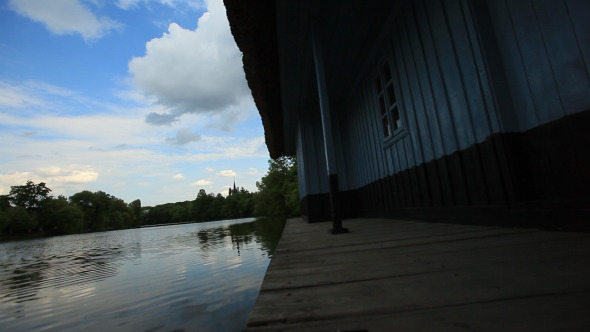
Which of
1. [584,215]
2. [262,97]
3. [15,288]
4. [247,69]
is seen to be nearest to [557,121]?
[584,215]

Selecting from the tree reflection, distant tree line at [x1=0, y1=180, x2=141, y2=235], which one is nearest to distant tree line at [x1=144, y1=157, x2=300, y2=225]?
the tree reflection

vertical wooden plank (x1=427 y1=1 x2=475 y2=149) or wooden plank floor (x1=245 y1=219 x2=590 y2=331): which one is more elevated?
vertical wooden plank (x1=427 y1=1 x2=475 y2=149)

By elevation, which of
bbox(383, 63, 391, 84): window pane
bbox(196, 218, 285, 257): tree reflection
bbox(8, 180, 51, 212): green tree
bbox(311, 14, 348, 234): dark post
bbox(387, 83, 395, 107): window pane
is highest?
bbox(8, 180, 51, 212): green tree

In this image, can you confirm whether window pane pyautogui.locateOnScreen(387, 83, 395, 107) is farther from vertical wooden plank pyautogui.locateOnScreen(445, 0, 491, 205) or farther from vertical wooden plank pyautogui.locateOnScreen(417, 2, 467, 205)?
vertical wooden plank pyautogui.locateOnScreen(445, 0, 491, 205)

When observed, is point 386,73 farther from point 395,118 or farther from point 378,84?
point 395,118

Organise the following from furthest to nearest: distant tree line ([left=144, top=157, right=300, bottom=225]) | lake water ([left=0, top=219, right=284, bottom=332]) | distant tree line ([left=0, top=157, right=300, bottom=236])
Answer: distant tree line ([left=0, top=157, right=300, bottom=236]) < distant tree line ([left=144, top=157, right=300, bottom=225]) < lake water ([left=0, top=219, right=284, bottom=332])

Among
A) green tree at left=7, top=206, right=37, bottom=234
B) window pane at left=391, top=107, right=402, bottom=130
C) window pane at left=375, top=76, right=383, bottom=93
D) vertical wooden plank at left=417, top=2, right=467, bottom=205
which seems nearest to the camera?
vertical wooden plank at left=417, top=2, right=467, bottom=205

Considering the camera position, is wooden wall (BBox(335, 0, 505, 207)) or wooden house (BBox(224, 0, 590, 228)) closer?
wooden house (BBox(224, 0, 590, 228))

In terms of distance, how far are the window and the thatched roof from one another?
1.89m

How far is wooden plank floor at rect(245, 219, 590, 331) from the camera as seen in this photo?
0.74 metres

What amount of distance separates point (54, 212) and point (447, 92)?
7435 centimetres

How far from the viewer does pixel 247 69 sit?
15.4 ft

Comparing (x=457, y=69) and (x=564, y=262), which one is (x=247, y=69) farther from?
(x=564, y=262)

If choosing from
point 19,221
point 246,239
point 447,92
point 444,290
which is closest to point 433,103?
point 447,92
